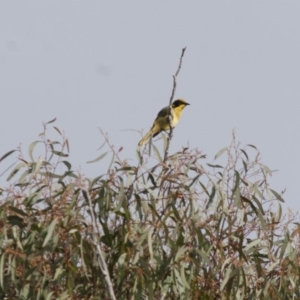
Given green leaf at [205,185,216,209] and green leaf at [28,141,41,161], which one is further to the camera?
green leaf at [205,185,216,209]

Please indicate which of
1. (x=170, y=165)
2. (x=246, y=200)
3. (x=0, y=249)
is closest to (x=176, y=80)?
(x=170, y=165)

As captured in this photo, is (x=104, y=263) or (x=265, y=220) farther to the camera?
(x=265, y=220)

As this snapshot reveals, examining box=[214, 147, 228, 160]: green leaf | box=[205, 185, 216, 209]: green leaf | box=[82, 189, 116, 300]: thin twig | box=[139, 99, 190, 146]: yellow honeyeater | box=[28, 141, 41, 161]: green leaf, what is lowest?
box=[82, 189, 116, 300]: thin twig

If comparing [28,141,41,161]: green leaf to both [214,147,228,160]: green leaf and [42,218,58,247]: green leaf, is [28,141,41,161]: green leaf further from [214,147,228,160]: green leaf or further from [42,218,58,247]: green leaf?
[214,147,228,160]: green leaf

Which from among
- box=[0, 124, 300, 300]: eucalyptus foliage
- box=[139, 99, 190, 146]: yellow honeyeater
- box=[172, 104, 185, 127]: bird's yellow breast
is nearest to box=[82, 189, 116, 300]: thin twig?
box=[0, 124, 300, 300]: eucalyptus foliage

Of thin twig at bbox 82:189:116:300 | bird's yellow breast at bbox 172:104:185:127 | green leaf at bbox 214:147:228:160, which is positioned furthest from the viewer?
bird's yellow breast at bbox 172:104:185:127

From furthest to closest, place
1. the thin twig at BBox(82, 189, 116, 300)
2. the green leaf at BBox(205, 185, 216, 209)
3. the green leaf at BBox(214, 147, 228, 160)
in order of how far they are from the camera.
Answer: the green leaf at BBox(214, 147, 228, 160) < the green leaf at BBox(205, 185, 216, 209) < the thin twig at BBox(82, 189, 116, 300)

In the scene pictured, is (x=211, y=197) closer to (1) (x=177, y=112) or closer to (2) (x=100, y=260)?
(2) (x=100, y=260)

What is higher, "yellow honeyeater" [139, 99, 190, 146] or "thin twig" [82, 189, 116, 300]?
"yellow honeyeater" [139, 99, 190, 146]

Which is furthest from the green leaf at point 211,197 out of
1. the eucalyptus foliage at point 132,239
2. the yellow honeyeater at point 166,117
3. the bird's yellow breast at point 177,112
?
the bird's yellow breast at point 177,112

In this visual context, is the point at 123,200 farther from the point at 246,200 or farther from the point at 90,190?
the point at 246,200

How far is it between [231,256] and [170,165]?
602mm

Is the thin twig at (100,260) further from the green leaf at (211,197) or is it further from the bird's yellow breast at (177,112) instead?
Result: the bird's yellow breast at (177,112)

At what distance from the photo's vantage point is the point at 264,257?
596cm
